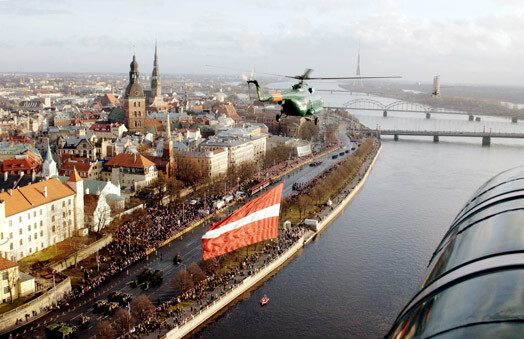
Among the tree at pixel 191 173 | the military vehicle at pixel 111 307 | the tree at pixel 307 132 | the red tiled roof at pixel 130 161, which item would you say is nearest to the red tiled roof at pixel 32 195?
the military vehicle at pixel 111 307

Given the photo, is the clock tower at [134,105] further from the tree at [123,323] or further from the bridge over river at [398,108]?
Result: the bridge over river at [398,108]

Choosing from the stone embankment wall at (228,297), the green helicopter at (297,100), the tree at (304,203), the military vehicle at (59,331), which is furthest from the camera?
the tree at (304,203)

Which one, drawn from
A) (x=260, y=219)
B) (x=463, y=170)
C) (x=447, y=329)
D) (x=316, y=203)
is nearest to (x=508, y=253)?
(x=447, y=329)

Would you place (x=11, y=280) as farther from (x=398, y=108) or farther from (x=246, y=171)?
(x=398, y=108)

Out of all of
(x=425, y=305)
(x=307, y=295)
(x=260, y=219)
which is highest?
(x=425, y=305)

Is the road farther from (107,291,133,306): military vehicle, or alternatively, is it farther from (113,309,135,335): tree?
(113,309,135,335): tree

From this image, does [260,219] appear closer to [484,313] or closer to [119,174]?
[484,313]
